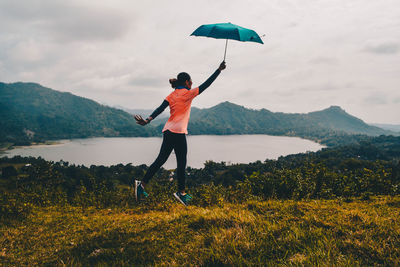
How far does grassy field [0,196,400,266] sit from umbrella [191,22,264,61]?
136 inches

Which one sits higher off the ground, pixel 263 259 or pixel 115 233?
pixel 263 259

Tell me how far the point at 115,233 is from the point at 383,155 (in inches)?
7093

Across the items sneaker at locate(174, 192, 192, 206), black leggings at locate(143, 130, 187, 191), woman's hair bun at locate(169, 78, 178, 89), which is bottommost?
sneaker at locate(174, 192, 192, 206)

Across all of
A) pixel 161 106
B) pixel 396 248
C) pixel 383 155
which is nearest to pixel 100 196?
pixel 161 106

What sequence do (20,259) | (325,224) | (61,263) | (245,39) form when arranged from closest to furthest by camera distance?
(61,263)
(20,259)
(325,224)
(245,39)

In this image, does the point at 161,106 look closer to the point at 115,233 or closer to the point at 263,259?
the point at 115,233

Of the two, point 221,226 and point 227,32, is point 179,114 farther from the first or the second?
point 221,226

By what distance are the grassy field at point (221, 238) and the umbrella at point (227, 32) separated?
11.3 ft

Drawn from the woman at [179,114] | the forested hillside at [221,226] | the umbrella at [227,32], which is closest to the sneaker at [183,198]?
the woman at [179,114]

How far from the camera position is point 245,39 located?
4762 mm

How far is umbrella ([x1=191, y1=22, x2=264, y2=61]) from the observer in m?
4.68

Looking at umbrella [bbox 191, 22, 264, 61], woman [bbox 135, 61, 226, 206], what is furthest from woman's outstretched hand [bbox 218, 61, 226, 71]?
umbrella [bbox 191, 22, 264, 61]

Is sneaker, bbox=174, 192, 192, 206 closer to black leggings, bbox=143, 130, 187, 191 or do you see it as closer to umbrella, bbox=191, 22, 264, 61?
black leggings, bbox=143, 130, 187, 191

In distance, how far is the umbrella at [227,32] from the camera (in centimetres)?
468
